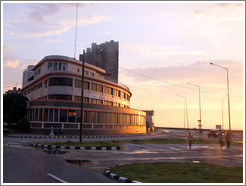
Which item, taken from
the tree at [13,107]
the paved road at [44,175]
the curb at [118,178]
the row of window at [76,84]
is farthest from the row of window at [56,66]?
the curb at [118,178]

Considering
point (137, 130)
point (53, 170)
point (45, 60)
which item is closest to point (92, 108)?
point (45, 60)

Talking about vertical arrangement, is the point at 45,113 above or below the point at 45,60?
below

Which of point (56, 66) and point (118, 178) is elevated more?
point (56, 66)

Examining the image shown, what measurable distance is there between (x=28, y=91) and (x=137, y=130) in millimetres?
26223

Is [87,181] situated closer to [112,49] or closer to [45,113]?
[45,113]

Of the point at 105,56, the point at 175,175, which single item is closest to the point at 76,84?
the point at 175,175

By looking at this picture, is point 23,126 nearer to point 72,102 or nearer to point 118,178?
point 72,102

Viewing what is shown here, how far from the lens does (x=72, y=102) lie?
127 feet

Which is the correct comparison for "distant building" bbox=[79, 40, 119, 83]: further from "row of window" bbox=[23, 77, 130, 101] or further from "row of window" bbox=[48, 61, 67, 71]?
"row of window" bbox=[48, 61, 67, 71]

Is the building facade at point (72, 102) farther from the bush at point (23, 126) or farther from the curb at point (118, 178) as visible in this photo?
the curb at point (118, 178)

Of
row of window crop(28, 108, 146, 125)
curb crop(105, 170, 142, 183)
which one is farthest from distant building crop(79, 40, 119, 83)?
curb crop(105, 170, 142, 183)

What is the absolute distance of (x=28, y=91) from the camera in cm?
5712

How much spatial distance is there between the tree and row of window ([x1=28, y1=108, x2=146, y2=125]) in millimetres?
2037

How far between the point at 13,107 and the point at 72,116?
11240 millimetres
